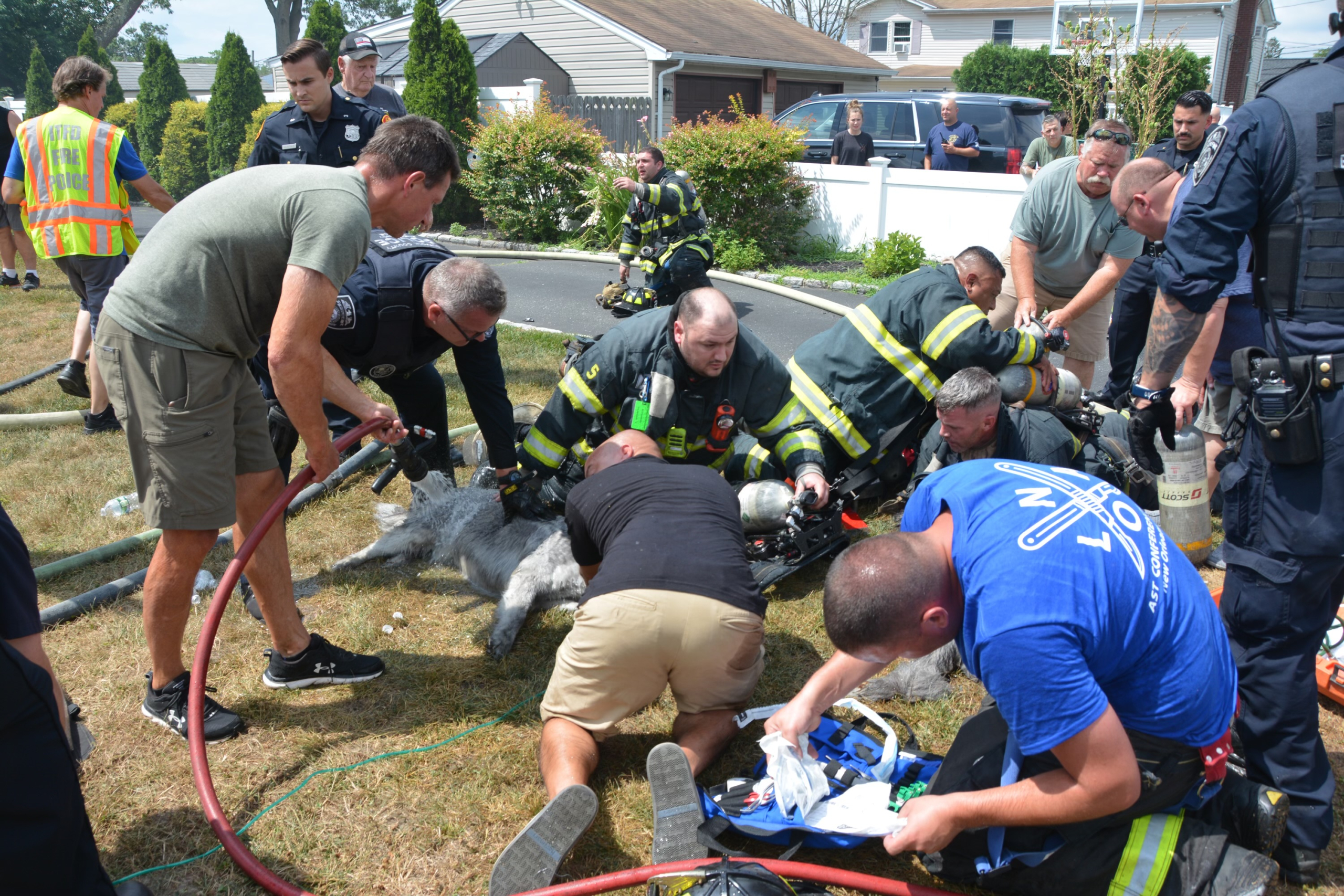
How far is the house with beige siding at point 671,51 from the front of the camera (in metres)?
20.7

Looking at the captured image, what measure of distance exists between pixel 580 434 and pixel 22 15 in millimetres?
51630

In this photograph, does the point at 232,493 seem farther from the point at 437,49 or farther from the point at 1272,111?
the point at 437,49

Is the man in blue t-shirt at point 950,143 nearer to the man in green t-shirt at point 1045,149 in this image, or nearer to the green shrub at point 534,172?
the man in green t-shirt at point 1045,149

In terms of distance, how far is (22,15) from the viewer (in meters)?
41.7

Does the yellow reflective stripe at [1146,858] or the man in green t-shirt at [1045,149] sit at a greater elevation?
the man in green t-shirt at [1045,149]

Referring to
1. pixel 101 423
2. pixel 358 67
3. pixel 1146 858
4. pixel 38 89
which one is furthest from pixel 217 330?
pixel 38 89

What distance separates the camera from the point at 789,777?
2518 mm

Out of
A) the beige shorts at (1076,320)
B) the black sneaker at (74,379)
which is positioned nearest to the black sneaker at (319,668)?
the black sneaker at (74,379)

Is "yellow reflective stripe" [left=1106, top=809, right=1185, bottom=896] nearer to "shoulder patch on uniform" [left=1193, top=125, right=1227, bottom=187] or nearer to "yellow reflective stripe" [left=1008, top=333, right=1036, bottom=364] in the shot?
"shoulder patch on uniform" [left=1193, top=125, right=1227, bottom=187]

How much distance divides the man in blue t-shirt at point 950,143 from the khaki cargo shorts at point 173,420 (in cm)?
1160

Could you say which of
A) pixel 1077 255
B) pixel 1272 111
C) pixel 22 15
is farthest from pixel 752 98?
pixel 22 15

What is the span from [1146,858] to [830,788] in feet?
2.65

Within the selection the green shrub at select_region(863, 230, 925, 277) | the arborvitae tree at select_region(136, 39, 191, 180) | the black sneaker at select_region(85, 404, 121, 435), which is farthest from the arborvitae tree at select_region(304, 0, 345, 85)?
the black sneaker at select_region(85, 404, 121, 435)

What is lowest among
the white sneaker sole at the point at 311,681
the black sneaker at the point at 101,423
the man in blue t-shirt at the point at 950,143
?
the white sneaker sole at the point at 311,681
